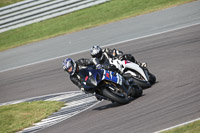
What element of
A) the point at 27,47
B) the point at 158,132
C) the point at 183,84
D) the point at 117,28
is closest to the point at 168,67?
the point at 183,84

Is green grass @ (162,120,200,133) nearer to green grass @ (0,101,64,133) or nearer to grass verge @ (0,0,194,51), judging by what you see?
green grass @ (0,101,64,133)

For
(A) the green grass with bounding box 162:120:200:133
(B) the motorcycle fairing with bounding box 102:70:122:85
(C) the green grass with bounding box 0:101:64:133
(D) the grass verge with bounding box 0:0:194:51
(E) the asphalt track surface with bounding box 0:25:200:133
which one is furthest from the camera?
(D) the grass verge with bounding box 0:0:194:51

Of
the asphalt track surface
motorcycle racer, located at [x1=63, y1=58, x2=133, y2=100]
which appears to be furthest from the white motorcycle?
motorcycle racer, located at [x1=63, y1=58, x2=133, y2=100]

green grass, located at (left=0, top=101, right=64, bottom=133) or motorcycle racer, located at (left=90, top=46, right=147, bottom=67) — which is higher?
motorcycle racer, located at (left=90, top=46, right=147, bottom=67)

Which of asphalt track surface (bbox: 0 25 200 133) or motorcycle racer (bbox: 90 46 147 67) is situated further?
motorcycle racer (bbox: 90 46 147 67)

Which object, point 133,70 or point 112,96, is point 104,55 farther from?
point 112,96

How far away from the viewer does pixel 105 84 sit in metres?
10.4

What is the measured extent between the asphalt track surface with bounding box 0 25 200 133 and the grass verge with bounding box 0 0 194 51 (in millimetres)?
4843

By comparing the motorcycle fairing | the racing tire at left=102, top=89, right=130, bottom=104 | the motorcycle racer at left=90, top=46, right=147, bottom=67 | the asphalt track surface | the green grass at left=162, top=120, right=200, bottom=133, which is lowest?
the asphalt track surface

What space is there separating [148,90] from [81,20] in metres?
13.4

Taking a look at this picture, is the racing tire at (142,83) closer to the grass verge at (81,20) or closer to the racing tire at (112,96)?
→ the racing tire at (112,96)

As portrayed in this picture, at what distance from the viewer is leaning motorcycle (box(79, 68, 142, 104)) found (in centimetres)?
1020

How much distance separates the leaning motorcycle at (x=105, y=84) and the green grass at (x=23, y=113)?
2.14m

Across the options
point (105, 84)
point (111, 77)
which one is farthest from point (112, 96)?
point (111, 77)
